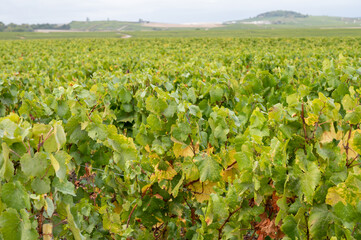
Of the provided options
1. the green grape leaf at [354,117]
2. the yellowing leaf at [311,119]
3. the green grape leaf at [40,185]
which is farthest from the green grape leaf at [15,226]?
the green grape leaf at [354,117]

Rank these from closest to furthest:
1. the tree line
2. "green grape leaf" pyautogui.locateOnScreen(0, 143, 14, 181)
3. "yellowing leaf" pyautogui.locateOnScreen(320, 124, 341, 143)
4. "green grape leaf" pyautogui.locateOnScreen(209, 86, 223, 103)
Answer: "green grape leaf" pyautogui.locateOnScreen(0, 143, 14, 181)
"yellowing leaf" pyautogui.locateOnScreen(320, 124, 341, 143)
"green grape leaf" pyautogui.locateOnScreen(209, 86, 223, 103)
the tree line

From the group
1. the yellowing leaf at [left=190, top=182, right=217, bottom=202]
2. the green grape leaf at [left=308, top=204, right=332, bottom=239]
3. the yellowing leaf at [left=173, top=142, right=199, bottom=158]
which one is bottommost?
the yellowing leaf at [left=190, top=182, right=217, bottom=202]

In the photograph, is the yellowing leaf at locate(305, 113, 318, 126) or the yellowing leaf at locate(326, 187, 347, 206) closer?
the yellowing leaf at locate(326, 187, 347, 206)

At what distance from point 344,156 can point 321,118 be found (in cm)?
24

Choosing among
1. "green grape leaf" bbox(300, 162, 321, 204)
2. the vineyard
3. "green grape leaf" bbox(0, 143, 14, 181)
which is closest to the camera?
"green grape leaf" bbox(0, 143, 14, 181)

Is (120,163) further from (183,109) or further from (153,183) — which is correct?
(183,109)

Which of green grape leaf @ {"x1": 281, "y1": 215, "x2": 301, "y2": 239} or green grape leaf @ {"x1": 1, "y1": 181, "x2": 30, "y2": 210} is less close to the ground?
green grape leaf @ {"x1": 1, "y1": 181, "x2": 30, "y2": 210}

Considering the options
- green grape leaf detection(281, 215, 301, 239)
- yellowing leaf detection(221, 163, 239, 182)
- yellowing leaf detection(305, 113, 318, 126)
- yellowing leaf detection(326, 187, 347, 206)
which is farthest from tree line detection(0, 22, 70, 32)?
yellowing leaf detection(326, 187, 347, 206)

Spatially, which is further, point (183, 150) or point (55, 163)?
point (183, 150)

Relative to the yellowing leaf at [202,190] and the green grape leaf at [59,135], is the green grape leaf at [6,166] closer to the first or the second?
the green grape leaf at [59,135]


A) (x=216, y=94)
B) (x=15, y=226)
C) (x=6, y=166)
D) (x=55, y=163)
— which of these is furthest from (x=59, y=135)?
(x=216, y=94)

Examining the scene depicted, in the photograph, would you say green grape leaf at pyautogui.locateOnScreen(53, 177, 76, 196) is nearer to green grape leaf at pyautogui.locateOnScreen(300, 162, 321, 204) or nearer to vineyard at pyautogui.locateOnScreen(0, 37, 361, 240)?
vineyard at pyautogui.locateOnScreen(0, 37, 361, 240)

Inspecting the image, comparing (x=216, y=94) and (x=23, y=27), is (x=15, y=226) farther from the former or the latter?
(x=23, y=27)

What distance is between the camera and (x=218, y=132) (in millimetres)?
2426
